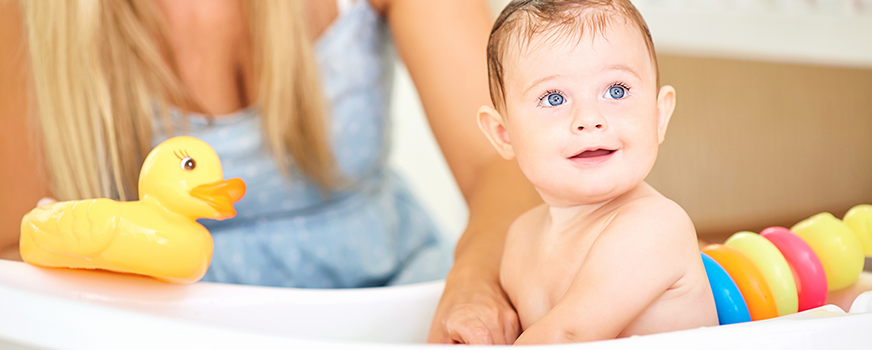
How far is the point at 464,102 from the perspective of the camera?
76 centimetres

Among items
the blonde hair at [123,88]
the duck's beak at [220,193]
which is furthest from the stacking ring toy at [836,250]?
the blonde hair at [123,88]

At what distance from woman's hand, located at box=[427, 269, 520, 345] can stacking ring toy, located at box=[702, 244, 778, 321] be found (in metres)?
0.15

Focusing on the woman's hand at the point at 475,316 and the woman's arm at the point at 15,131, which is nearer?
the woman's hand at the point at 475,316

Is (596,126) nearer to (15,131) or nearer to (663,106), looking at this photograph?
(663,106)

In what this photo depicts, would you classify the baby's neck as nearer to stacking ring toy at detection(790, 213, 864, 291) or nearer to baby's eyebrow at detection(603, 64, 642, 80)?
baby's eyebrow at detection(603, 64, 642, 80)

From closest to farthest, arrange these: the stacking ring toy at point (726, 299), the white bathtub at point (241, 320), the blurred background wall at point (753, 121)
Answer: the white bathtub at point (241, 320) → the stacking ring toy at point (726, 299) → the blurred background wall at point (753, 121)

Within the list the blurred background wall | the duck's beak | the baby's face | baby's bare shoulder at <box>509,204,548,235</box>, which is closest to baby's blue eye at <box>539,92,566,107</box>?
the baby's face

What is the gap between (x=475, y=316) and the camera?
40 cm

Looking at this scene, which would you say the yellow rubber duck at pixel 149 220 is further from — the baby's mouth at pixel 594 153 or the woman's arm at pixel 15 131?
the woman's arm at pixel 15 131

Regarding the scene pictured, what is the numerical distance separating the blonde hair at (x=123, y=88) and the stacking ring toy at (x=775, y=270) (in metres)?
0.53

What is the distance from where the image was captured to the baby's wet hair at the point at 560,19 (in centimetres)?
34

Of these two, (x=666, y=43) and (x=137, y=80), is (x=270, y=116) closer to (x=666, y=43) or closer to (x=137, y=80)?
(x=137, y=80)

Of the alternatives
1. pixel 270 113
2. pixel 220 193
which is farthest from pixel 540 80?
pixel 270 113

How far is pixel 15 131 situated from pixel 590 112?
702 mm
